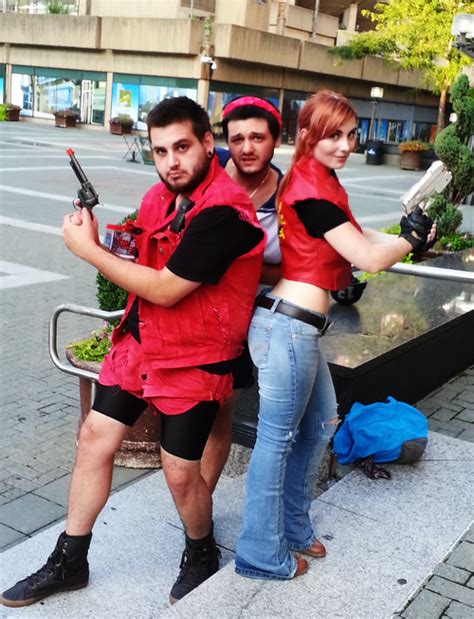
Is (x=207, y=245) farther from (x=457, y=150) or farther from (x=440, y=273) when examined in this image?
(x=457, y=150)

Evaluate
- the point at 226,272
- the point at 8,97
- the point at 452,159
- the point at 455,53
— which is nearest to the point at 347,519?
the point at 226,272

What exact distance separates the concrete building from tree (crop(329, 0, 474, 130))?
250 inches

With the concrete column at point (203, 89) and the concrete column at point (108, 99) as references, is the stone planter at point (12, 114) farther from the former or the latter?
the concrete column at point (203, 89)

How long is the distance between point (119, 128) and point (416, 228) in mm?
38236

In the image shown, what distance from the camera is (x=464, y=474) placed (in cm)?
407

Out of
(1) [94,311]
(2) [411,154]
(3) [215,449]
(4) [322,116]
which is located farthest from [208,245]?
(2) [411,154]

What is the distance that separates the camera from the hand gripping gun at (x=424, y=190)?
293 cm

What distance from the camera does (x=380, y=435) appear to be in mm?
4000

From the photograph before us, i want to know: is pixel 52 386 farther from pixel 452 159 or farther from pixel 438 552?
pixel 452 159

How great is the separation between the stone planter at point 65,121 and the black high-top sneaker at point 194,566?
40999 mm

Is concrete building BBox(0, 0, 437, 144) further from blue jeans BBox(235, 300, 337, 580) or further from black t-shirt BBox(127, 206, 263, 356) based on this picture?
black t-shirt BBox(127, 206, 263, 356)

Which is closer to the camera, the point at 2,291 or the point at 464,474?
the point at 464,474

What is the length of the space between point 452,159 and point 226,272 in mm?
7731

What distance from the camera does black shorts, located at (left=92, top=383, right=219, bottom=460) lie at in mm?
2875
